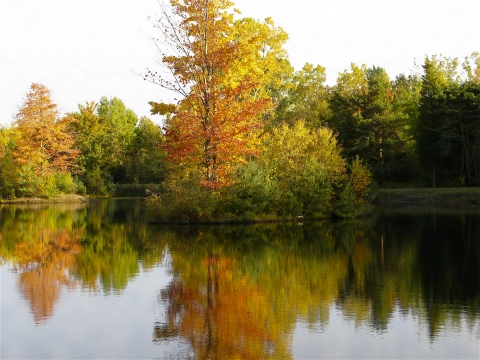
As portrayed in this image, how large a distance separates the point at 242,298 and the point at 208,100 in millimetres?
17596

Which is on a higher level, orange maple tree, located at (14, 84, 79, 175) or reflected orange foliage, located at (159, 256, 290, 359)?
orange maple tree, located at (14, 84, 79, 175)

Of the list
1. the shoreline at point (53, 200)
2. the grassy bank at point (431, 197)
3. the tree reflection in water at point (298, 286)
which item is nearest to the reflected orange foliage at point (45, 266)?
the tree reflection in water at point (298, 286)

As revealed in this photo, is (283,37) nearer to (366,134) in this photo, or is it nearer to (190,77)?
(190,77)

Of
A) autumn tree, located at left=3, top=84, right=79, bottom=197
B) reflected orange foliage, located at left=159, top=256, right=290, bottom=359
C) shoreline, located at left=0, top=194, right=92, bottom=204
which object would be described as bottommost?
A: reflected orange foliage, located at left=159, top=256, right=290, bottom=359

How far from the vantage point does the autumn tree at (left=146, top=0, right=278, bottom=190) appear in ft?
85.6

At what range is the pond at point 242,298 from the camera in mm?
7750

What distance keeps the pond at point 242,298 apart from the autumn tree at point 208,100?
6.86 m

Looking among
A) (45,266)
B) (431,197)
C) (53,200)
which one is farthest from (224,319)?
(53,200)

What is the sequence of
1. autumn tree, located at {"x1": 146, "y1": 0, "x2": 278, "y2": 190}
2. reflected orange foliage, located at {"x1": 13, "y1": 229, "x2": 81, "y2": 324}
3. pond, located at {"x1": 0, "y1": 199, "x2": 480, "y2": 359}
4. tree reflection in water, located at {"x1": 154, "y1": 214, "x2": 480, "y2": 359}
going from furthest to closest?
autumn tree, located at {"x1": 146, "y1": 0, "x2": 278, "y2": 190}
reflected orange foliage, located at {"x1": 13, "y1": 229, "x2": 81, "y2": 324}
tree reflection in water, located at {"x1": 154, "y1": 214, "x2": 480, "y2": 359}
pond, located at {"x1": 0, "y1": 199, "x2": 480, "y2": 359}

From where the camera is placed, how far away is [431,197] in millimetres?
46688

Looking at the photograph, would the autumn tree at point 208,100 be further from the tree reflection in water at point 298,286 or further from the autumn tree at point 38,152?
the autumn tree at point 38,152

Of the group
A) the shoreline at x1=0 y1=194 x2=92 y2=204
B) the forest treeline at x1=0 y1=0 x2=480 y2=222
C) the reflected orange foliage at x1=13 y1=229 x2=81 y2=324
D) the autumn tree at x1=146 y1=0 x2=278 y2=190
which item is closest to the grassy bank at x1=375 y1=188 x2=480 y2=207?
the forest treeline at x1=0 y1=0 x2=480 y2=222

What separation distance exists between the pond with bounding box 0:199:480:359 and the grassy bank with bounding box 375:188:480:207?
26648 millimetres

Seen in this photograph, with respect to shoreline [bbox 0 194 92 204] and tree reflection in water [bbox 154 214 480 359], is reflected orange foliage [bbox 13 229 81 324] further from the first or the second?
shoreline [bbox 0 194 92 204]
